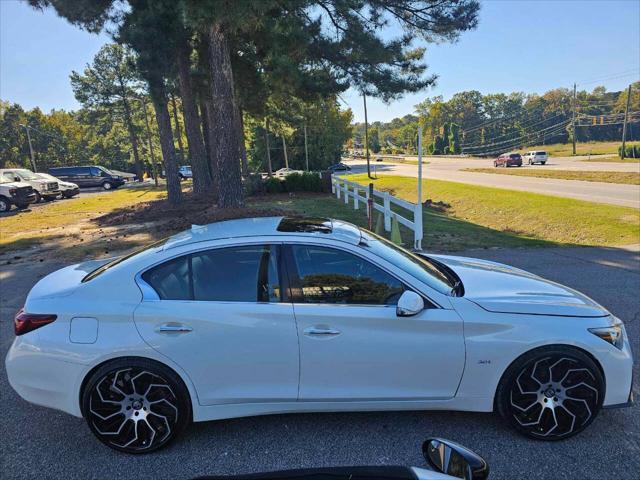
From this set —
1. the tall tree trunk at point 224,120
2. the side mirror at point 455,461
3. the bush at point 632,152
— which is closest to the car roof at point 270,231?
the side mirror at point 455,461

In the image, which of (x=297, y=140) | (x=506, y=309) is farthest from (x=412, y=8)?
(x=297, y=140)

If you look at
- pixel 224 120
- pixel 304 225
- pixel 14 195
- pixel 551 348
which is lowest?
pixel 551 348

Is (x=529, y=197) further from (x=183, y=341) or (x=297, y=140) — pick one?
(x=297, y=140)

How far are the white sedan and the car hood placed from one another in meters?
0.02

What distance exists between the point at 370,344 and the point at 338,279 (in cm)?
49

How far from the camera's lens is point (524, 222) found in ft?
48.8

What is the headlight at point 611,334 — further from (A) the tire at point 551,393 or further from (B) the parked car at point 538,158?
(B) the parked car at point 538,158

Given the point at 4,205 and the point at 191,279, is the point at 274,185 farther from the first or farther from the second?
the point at 191,279

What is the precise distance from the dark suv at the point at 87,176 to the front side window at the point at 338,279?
3987 cm

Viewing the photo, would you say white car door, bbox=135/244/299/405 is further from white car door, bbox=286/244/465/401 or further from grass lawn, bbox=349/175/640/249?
grass lawn, bbox=349/175/640/249

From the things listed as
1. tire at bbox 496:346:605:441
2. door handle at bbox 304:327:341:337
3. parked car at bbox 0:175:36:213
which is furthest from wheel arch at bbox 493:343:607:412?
parked car at bbox 0:175:36:213

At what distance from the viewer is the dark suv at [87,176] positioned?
123ft

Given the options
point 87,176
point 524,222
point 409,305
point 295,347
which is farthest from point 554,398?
point 87,176

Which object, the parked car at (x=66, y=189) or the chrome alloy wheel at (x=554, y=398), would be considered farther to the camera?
the parked car at (x=66, y=189)
